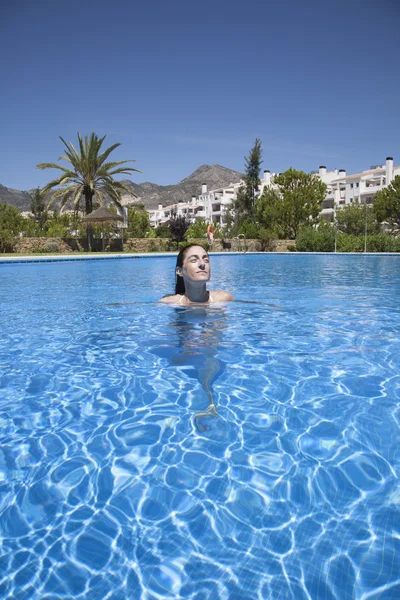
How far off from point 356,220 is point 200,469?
153 feet

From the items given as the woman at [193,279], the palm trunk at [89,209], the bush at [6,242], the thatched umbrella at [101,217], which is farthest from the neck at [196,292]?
the palm trunk at [89,209]

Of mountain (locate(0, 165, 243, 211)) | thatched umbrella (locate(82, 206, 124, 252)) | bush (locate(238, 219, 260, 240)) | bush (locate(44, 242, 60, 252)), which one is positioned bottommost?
bush (locate(44, 242, 60, 252))

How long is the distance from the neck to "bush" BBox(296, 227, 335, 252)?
93.4ft

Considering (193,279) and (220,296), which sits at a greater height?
(193,279)

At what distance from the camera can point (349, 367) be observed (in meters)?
4.10

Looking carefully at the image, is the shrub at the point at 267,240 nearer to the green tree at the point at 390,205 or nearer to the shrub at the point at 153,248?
the shrub at the point at 153,248

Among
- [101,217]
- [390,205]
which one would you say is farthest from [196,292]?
[390,205]

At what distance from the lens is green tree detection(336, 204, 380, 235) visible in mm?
43906

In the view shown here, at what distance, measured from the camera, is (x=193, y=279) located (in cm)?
598

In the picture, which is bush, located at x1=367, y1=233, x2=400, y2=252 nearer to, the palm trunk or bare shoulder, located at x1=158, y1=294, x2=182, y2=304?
the palm trunk

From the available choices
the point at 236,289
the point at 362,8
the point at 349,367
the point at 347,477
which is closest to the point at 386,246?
the point at 362,8

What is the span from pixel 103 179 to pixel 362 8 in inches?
709

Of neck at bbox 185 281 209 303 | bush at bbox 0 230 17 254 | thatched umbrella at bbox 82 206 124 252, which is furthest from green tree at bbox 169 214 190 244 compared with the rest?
neck at bbox 185 281 209 303

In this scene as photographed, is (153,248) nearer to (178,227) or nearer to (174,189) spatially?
(178,227)
